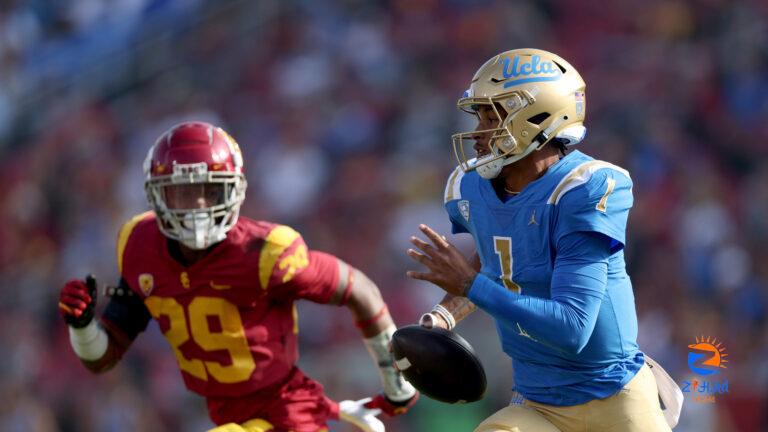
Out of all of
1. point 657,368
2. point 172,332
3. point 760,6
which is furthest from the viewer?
point 760,6

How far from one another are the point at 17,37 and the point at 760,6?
7496 millimetres

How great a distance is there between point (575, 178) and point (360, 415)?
1.48m

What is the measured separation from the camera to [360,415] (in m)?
4.55

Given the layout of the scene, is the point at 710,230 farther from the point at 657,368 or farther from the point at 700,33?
the point at 657,368

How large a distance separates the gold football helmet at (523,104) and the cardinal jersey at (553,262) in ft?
0.34

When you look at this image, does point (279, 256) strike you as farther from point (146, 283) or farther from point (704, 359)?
point (704, 359)

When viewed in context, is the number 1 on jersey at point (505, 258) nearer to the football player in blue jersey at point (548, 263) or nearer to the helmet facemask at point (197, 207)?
the football player in blue jersey at point (548, 263)

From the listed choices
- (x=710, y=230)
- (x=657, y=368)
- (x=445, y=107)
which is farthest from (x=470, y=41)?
(x=657, y=368)

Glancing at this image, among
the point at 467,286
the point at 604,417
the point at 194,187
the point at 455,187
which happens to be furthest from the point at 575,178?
the point at 194,187

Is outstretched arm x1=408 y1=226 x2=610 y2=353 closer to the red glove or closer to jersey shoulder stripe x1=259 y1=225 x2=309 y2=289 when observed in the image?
jersey shoulder stripe x1=259 y1=225 x2=309 y2=289

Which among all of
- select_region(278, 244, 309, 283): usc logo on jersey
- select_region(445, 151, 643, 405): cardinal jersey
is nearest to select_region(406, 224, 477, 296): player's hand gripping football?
select_region(445, 151, 643, 405): cardinal jersey

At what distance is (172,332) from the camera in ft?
14.3

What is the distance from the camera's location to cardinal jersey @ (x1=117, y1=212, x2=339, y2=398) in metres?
4.26

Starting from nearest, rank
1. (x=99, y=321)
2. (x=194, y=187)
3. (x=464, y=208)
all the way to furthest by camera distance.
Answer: (x=464, y=208) < (x=194, y=187) < (x=99, y=321)
